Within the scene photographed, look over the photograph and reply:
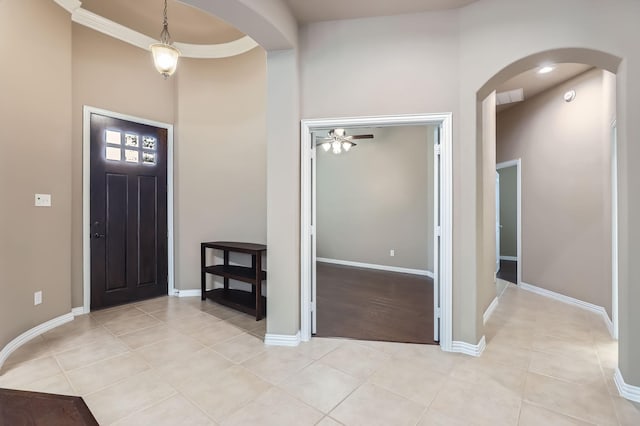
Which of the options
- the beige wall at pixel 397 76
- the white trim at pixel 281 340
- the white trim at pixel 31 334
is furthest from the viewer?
the white trim at pixel 281 340

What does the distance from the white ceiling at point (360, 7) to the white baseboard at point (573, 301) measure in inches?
143

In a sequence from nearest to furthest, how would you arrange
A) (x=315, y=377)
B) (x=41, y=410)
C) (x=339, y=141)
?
(x=41, y=410) → (x=315, y=377) → (x=339, y=141)

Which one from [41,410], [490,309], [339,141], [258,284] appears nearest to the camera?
[41,410]

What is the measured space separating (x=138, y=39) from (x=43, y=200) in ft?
7.70

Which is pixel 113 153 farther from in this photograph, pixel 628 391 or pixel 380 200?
pixel 628 391

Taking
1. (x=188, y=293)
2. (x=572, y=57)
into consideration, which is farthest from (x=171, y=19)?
(x=572, y=57)

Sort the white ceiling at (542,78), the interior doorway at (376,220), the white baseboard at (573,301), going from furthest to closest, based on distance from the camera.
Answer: the interior doorway at (376,220) → the white ceiling at (542,78) → the white baseboard at (573,301)

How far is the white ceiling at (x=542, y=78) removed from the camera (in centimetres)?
382

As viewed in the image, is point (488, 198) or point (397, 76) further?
point (488, 198)

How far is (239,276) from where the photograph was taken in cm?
362

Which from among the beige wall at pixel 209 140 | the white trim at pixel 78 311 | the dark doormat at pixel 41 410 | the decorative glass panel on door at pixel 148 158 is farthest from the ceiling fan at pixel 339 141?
the dark doormat at pixel 41 410

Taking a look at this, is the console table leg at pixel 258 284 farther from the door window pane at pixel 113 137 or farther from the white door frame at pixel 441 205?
the door window pane at pixel 113 137

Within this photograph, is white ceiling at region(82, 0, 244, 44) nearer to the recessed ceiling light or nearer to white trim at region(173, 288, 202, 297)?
white trim at region(173, 288, 202, 297)

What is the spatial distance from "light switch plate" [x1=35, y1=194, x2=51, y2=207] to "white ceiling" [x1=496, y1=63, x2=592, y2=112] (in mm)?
5548
